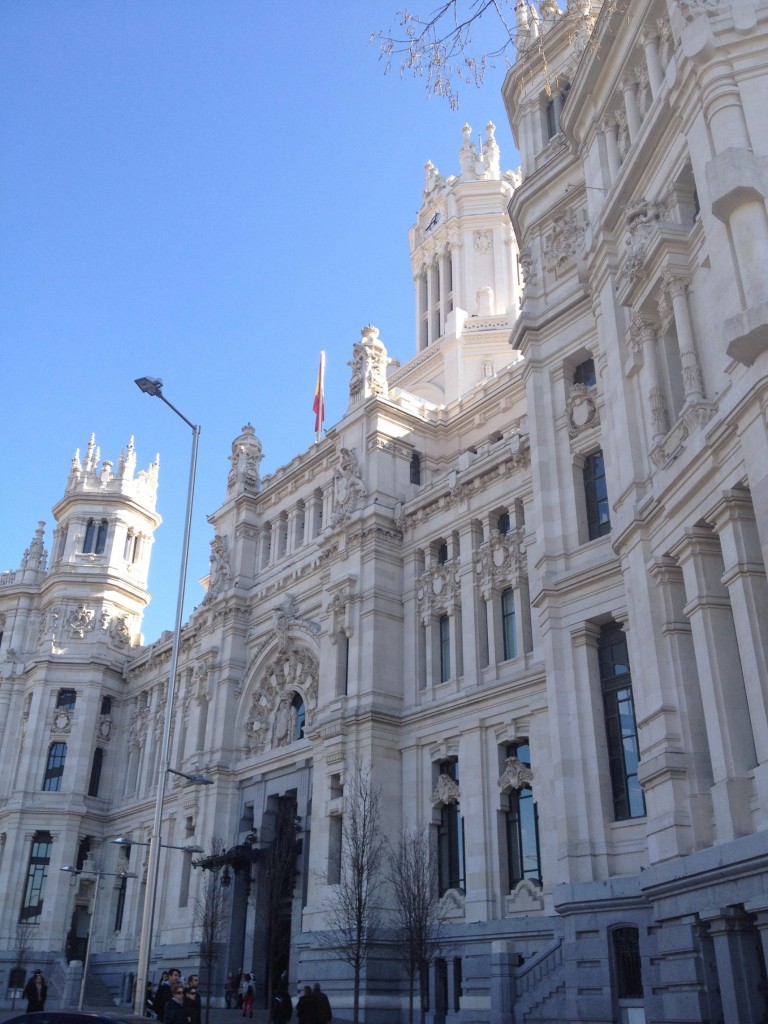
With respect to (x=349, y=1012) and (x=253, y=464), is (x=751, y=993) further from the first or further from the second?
(x=253, y=464)

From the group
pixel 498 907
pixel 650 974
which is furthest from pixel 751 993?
pixel 498 907

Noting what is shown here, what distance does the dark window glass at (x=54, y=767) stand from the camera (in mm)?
58031

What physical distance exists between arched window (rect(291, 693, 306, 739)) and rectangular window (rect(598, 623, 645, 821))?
20527 mm

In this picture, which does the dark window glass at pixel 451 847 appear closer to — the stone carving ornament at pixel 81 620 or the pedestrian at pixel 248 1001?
the pedestrian at pixel 248 1001

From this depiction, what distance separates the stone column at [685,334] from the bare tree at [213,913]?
28.1m

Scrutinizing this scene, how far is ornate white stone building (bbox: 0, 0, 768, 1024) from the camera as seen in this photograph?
16.9m

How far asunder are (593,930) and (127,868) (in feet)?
128

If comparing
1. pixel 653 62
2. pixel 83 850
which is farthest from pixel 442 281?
pixel 83 850

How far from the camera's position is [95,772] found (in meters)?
59.3

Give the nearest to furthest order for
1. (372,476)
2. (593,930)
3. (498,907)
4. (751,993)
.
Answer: (751,993)
(593,930)
(498,907)
(372,476)

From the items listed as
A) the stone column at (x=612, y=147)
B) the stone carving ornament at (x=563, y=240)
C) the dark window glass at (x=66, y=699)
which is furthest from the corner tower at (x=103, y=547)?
the stone column at (x=612, y=147)

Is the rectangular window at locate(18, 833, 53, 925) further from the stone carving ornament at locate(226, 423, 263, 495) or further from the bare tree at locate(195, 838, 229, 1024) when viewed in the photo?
the stone carving ornament at locate(226, 423, 263, 495)

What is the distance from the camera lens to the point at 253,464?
173 feet

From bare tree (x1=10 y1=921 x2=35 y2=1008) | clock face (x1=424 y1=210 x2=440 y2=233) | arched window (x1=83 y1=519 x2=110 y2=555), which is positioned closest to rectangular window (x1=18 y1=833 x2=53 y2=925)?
bare tree (x1=10 y1=921 x2=35 y2=1008)
